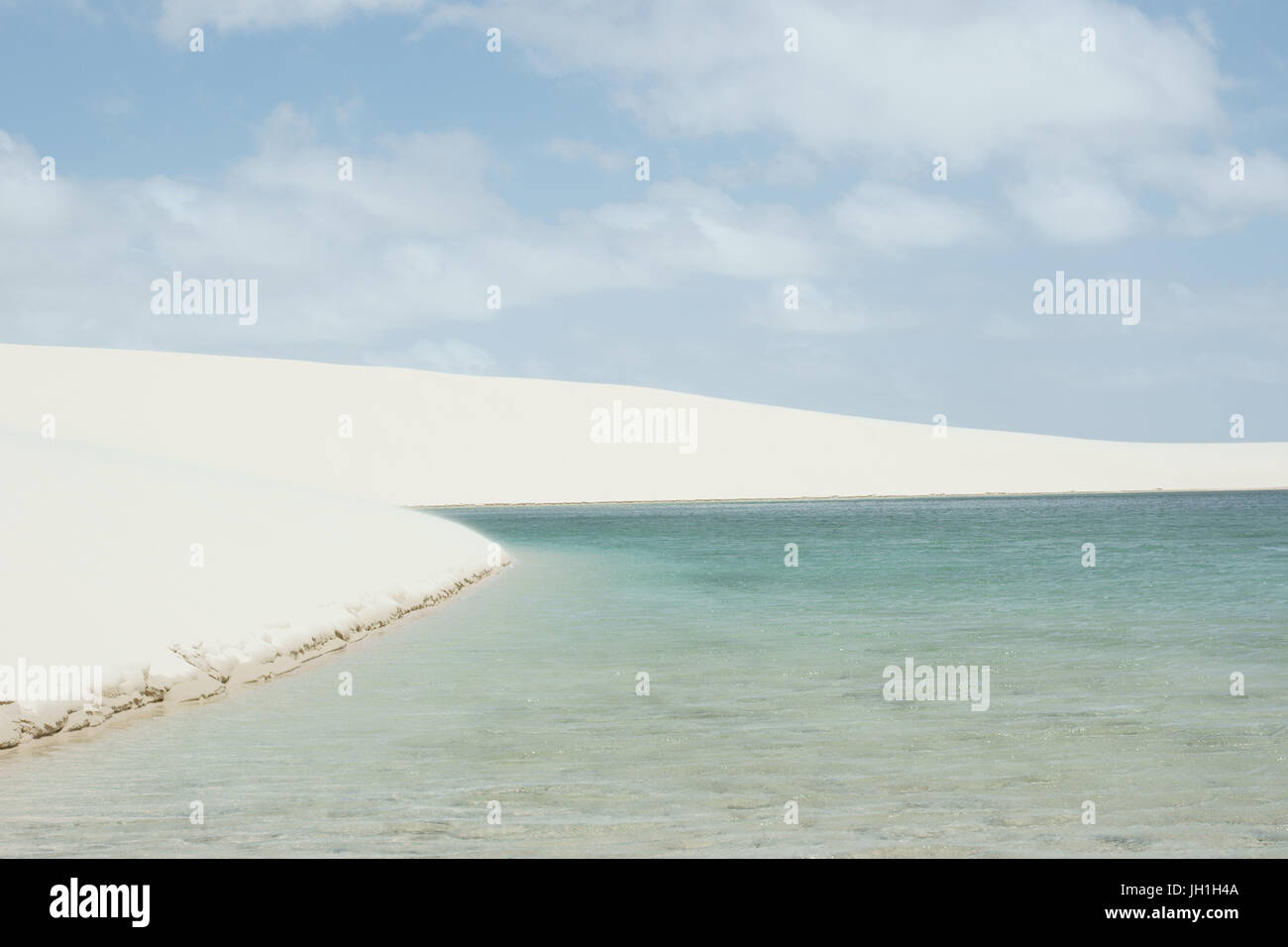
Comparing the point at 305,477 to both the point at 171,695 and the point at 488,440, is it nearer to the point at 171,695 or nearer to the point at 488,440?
the point at 488,440

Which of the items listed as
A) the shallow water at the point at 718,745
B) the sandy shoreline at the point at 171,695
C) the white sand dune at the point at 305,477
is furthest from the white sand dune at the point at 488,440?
the shallow water at the point at 718,745

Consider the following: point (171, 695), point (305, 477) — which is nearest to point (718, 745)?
point (171, 695)

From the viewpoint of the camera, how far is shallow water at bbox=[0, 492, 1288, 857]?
6258 millimetres

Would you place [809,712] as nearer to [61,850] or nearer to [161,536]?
[61,850]

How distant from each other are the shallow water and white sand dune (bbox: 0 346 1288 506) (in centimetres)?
5759

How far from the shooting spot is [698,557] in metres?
29.2

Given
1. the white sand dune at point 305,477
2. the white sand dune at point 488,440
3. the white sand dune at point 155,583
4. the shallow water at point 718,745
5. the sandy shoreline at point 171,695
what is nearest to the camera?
the shallow water at point 718,745

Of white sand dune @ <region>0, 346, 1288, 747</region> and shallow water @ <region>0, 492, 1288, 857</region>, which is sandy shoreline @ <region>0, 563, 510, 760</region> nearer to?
white sand dune @ <region>0, 346, 1288, 747</region>

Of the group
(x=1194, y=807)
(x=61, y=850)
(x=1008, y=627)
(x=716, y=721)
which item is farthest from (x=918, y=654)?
(x=61, y=850)

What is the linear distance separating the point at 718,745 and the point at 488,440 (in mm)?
76263

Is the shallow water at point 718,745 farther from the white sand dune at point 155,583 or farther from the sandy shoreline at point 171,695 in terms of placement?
the white sand dune at point 155,583

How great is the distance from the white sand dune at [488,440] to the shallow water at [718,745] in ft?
189

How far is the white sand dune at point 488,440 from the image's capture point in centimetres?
7519

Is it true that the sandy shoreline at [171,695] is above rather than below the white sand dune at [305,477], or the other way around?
below
